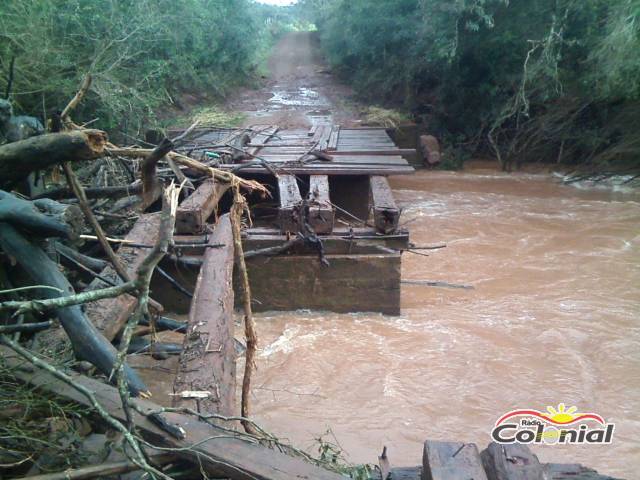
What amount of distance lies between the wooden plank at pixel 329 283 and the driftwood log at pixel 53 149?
9.87 ft

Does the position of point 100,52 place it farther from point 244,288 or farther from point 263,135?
point 244,288

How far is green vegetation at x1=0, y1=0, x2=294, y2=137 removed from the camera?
22.8 feet

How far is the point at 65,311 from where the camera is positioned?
2.16 m

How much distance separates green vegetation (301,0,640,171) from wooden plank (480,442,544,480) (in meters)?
9.25

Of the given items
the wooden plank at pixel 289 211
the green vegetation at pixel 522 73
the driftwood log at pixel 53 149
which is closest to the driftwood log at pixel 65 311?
the driftwood log at pixel 53 149

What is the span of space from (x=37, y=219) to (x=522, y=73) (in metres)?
10.9

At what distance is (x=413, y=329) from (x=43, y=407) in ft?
11.6

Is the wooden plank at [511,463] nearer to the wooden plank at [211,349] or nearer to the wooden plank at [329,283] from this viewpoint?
the wooden plank at [211,349]

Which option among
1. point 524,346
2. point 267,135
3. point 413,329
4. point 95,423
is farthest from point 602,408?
point 267,135

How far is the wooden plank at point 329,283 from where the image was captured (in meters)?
4.84

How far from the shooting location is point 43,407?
1881mm

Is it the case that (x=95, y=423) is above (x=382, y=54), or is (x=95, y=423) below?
below

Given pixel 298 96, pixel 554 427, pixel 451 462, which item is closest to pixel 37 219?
pixel 451 462

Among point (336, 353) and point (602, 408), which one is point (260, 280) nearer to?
point (336, 353)
